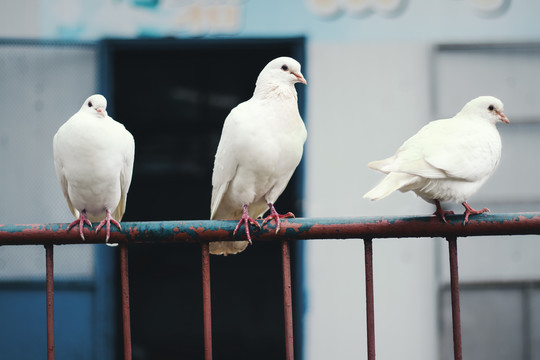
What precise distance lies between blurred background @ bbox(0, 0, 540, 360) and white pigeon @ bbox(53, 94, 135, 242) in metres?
1.59

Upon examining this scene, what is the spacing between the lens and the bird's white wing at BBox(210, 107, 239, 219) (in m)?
2.15

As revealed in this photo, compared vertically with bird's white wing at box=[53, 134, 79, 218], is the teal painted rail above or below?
below

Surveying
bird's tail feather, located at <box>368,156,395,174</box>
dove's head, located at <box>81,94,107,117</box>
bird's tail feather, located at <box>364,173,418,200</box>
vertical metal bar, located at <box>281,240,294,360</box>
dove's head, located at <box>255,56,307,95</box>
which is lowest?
vertical metal bar, located at <box>281,240,294,360</box>

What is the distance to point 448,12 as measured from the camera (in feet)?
12.4

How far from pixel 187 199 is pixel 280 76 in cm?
240

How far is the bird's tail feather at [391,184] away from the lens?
5.39 ft

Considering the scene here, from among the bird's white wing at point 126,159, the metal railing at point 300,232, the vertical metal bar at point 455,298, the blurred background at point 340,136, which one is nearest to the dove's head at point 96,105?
the bird's white wing at point 126,159

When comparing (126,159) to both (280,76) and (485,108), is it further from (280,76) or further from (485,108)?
(485,108)

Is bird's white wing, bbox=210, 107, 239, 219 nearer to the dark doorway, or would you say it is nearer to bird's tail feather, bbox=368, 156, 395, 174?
bird's tail feather, bbox=368, 156, 395, 174

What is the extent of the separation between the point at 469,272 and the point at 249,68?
187 cm

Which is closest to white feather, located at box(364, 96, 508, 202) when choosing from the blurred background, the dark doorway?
the blurred background

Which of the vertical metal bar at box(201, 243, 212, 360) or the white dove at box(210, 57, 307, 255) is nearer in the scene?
the vertical metal bar at box(201, 243, 212, 360)

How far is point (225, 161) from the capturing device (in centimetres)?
222

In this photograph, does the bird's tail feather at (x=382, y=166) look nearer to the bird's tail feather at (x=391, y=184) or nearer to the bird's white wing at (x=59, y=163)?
the bird's tail feather at (x=391, y=184)
